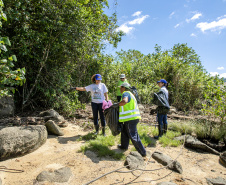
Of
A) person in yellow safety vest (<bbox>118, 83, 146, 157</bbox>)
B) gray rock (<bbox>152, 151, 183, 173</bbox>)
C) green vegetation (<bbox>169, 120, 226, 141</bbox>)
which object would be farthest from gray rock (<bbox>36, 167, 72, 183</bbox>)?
green vegetation (<bbox>169, 120, 226, 141</bbox>)

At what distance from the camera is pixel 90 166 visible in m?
3.36

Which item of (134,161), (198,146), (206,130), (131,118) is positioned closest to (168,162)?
(134,161)

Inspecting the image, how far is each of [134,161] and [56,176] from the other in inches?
63.3

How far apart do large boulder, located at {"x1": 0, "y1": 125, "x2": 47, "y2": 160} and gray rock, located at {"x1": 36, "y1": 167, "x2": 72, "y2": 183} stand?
1001mm

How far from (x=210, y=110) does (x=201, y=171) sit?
9.77ft

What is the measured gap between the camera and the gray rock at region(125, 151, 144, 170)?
3375mm

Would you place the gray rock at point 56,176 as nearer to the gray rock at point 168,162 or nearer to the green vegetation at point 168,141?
the gray rock at point 168,162

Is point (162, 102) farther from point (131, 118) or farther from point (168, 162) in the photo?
point (168, 162)

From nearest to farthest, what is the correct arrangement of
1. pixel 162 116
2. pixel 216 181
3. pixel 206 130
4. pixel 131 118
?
pixel 216 181
pixel 131 118
pixel 162 116
pixel 206 130

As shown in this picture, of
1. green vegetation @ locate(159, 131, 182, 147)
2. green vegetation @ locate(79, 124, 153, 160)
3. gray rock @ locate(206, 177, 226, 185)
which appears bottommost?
gray rock @ locate(206, 177, 226, 185)

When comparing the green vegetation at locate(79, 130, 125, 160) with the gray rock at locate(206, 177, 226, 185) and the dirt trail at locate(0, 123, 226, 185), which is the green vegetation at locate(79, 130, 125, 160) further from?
the gray rock at locate(206, 177, 226, 185)

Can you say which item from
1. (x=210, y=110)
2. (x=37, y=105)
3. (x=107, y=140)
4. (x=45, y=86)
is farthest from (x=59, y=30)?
(x=210, y=110)

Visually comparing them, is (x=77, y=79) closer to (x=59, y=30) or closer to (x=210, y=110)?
(x=59, y=30)

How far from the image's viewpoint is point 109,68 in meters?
10.7
